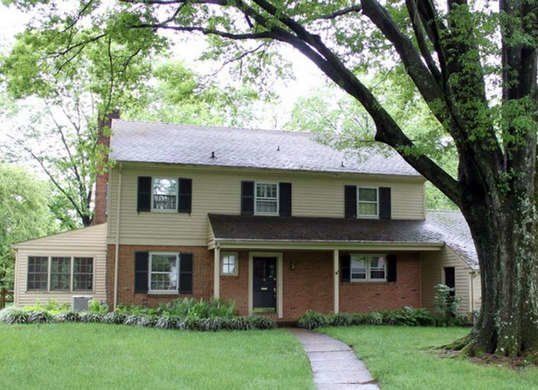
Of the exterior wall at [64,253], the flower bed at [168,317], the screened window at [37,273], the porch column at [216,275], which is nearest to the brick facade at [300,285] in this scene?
the flower bed at [168,317]

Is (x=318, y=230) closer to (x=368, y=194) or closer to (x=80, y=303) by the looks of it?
(x=368, y=194)

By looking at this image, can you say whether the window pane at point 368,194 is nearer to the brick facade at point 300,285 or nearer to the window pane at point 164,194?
the brick facade at point 300,285

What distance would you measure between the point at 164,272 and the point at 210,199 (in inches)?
107

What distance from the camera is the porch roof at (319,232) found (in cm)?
1800

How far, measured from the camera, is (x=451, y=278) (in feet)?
65.3

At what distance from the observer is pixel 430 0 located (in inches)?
426

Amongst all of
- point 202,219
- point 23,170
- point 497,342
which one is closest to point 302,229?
point 202,219

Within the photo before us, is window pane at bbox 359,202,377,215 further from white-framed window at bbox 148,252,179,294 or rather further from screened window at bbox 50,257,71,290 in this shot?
screened window at bbox 50,257,71,290

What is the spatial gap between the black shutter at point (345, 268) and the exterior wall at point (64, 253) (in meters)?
8.12

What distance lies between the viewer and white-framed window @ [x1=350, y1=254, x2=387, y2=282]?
20.5 metres

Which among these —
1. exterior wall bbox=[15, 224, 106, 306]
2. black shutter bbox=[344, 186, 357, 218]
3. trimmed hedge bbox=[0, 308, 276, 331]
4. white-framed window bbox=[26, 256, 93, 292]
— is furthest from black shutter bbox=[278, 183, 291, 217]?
white-framed window bbox=[26, 256, 93, 292]

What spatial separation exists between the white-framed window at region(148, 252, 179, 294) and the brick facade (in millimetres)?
232

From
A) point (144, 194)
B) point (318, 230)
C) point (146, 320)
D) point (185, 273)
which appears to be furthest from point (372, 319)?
point (144, 194)

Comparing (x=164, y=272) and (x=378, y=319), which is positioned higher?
(x=164, y=272)
